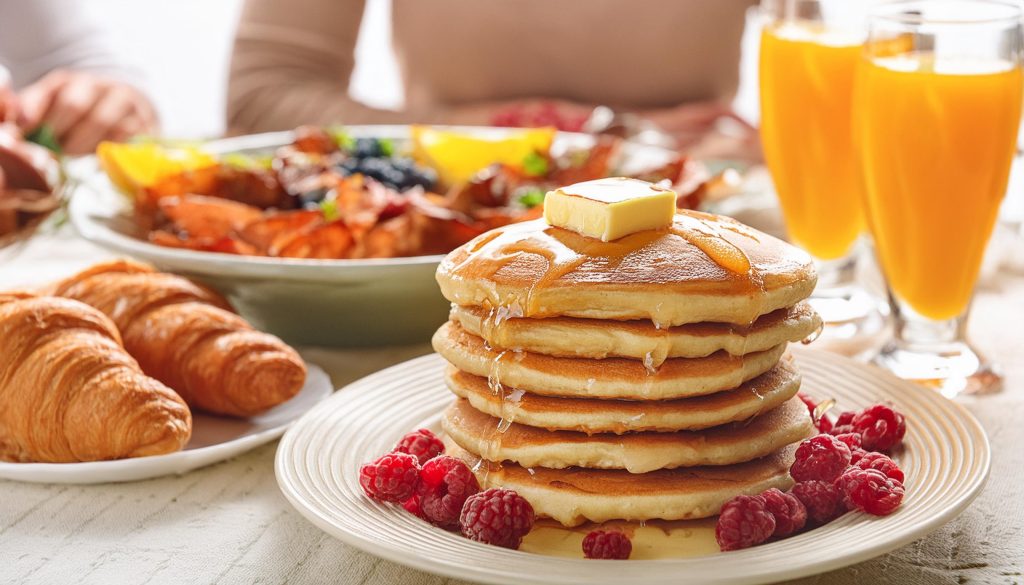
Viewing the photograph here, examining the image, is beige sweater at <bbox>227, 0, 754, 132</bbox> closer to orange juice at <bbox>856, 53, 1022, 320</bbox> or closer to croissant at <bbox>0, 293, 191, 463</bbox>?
orange juice at <bbox>856, 53, 1022, 320</bbox>

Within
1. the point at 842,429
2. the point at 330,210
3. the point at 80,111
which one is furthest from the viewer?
the point at 80,111

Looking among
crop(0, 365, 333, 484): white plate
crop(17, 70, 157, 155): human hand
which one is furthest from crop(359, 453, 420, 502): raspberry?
crop(17, 70, 157, 155): human hand

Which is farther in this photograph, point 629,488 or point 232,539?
point 232,539

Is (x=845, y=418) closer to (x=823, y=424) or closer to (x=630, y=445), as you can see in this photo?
(x=823, y=424)

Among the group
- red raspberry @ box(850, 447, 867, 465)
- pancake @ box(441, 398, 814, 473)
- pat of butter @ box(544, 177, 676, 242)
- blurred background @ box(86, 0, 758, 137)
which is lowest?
blurred background @ box(86, 0, 758, 137)

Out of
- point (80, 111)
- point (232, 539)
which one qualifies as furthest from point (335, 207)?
point (80, 111)
